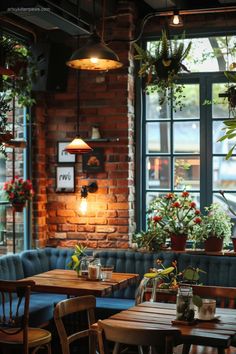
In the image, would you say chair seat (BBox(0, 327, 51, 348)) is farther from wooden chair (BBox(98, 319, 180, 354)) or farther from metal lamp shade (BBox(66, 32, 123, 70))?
metal lamp shade (BBox(66, 32, 123, 70))

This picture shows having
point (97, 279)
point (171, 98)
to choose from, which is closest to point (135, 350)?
point (97, 279)

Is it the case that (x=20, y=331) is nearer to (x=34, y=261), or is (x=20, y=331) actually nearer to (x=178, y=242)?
(x=34, y=261)

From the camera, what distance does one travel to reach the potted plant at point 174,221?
673 centimetres

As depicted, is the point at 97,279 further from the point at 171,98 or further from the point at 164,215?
the point at 171,98

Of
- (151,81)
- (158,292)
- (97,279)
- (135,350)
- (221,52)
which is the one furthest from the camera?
(221,52)

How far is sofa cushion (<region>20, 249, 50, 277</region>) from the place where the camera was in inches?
264

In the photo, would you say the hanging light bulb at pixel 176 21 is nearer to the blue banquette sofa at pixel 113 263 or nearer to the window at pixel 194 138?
the window at pixel 194 138

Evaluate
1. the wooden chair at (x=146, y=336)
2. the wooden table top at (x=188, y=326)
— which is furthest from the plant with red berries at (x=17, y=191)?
the wooden chair at (x=146, y=336)

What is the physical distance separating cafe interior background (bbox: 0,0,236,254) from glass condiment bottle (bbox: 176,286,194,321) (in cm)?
307

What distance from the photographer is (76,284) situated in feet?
18.5

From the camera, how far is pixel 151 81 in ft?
21.6

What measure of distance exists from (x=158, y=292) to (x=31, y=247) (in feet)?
8.49

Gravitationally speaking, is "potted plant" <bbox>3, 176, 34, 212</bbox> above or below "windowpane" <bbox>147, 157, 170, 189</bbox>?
below

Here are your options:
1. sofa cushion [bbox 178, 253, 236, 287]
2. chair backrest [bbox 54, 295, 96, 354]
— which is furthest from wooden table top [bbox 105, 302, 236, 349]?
sofa cushion [bbox 178, 253, 236, 287]
